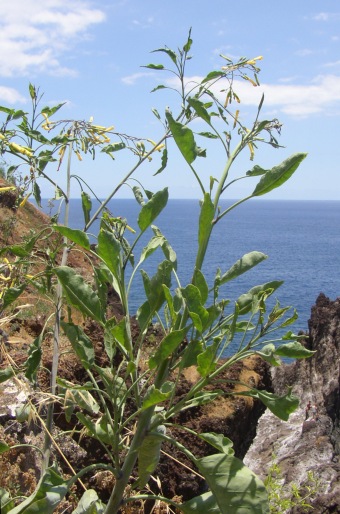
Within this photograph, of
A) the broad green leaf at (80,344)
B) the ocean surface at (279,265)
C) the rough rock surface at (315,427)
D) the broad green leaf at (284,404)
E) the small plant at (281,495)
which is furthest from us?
the ocean surface at (279,265)

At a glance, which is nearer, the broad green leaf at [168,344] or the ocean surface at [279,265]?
the broad green leaf at [168,344]

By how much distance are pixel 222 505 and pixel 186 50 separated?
4.40ft

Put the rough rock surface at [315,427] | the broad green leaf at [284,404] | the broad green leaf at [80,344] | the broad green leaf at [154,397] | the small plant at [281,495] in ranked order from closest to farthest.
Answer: the broad green leaf at [154,397] < the broad green leaf at [284,404] < the broad green leaf at [80,344] < the small plant at [281,495] < the rough rock surface at [315,427]

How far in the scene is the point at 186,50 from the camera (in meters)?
1.95

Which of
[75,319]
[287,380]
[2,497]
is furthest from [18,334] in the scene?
[287,380]

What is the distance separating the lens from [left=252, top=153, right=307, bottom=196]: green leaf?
1.71 m

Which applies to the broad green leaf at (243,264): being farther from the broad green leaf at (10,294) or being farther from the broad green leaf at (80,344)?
the broad green leaf at (10,294)

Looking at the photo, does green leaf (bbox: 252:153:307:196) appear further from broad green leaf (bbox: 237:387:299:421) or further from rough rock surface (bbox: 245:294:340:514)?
rough rock surface (bbox: 245:294:340:514)

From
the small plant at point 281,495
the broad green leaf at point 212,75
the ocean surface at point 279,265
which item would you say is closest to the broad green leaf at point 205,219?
the broad green leaf at point 212,75

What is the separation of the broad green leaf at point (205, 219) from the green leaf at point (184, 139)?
143 millimetres

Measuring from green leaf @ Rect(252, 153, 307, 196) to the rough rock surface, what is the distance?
5776 mm

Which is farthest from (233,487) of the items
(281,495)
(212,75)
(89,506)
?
(281,495)

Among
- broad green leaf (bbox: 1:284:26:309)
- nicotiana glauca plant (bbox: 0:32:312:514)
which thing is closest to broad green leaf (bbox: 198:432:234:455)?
nicotiana glauca plant (bbox: 0:32:312:514)

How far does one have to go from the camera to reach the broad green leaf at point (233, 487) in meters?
1.56
